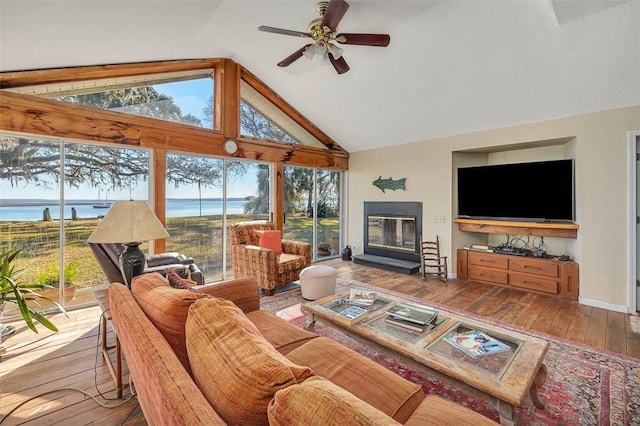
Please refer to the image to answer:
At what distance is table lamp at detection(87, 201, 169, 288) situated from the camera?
1.86 m

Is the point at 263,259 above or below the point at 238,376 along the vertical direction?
below

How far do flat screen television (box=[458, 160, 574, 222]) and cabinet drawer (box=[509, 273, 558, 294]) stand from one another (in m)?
0.85

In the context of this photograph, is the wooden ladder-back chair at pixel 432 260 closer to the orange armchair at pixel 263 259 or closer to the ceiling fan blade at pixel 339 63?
the orange armchair at pixel 263 259

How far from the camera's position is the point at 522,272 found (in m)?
4.12

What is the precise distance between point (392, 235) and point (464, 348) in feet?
13.4

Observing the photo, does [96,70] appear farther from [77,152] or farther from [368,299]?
[368,299]

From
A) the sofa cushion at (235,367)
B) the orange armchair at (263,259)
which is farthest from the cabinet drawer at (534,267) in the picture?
the sofa cushion at (235,367)

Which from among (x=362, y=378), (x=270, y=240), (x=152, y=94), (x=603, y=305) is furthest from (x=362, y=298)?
(x=152, y=94)

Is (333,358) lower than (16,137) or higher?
lower

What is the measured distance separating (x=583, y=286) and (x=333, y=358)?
12.9 feet

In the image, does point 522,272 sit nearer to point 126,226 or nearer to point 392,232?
point 392,232

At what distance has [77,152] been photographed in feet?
11.2

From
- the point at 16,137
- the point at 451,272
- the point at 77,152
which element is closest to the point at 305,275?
the point at 451,272

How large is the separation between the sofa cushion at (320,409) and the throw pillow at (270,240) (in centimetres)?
368
